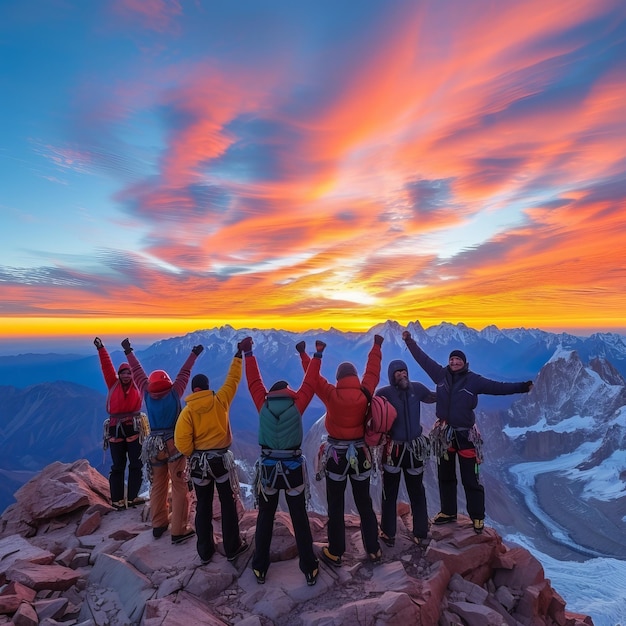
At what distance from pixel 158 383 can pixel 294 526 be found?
493cm

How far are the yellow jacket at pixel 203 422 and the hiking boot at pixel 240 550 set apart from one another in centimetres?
258

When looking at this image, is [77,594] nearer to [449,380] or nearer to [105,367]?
[105,367]

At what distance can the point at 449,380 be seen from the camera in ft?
32.5

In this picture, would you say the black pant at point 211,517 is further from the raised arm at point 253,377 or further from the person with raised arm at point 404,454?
the person with raised arm at point 404,454

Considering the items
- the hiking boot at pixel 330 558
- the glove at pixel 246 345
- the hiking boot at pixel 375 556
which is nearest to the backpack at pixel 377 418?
the hiking boot at pixel 375 556

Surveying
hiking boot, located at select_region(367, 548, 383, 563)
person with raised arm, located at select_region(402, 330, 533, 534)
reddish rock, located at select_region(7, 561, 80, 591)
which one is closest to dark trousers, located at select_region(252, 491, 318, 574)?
hiking boot, located at select_region(367, 548, 383, 563)

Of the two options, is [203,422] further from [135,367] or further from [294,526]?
[135,367]

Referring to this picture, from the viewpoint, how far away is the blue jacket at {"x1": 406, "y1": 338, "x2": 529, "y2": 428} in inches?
370

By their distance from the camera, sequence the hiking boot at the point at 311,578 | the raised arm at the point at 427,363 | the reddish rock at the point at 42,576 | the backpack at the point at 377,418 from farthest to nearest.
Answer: the raised arm at the point at 427,363, the backpack at the point at 377,418, the reddish rock at the point at 42,576, the hiking boot at the point at 311,578

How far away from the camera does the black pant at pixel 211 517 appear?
8.94 metres

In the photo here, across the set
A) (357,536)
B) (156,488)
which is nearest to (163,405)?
(156,488)

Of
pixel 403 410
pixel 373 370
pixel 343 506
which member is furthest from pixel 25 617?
pixel 403 410

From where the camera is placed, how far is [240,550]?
928cm

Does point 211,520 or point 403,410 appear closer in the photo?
point 211,520
